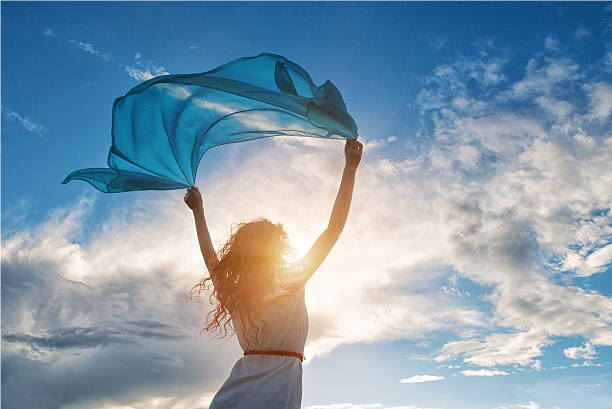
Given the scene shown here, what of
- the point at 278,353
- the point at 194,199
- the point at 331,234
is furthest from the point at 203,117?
the point at 278,353

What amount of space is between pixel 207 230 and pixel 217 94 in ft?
4.62

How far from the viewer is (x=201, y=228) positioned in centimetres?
505

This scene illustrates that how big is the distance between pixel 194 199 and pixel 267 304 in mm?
1774

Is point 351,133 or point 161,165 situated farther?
point 161,165

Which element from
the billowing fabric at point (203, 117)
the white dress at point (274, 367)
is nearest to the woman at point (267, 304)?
the white dress at point (274, 367)

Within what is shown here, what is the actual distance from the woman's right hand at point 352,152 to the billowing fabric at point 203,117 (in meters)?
0.14

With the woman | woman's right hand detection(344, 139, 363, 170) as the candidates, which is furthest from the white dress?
woman's right hand detection(344, 139, 363, 170)

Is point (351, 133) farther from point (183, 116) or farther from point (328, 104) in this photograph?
point (183, 116)

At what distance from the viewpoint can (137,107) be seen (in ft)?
18.0

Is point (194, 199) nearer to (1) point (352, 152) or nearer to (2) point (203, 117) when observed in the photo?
(2) point (203, 117)

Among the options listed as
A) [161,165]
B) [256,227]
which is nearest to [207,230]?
[256,227]

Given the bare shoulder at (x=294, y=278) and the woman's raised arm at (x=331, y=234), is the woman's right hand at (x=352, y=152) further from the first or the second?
the bare shoulder at (x=294, y=278)

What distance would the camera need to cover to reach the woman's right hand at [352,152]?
4.44m

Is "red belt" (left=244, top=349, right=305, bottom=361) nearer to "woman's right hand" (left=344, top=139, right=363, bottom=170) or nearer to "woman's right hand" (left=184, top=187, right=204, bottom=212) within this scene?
"woman's right hand" (left=344, top=139, right=363, bottom=170)
